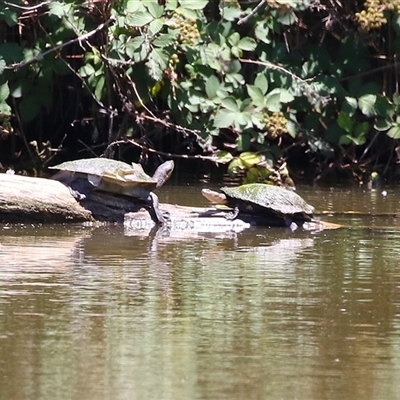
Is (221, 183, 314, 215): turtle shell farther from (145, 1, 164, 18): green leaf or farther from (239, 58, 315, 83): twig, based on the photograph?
(239, 58, 315, 83): twig

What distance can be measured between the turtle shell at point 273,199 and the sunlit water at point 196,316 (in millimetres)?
359

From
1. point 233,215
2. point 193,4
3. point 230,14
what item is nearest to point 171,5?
point 193,4

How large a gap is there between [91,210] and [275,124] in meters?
3.34

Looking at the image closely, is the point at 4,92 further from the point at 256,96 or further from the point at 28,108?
the point at 256,96

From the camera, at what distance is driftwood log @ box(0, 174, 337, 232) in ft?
25.5

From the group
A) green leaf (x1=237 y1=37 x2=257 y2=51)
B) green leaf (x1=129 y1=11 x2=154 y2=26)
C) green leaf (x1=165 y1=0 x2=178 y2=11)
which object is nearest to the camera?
green leaf (x1=129 y1=11 x2=154 y2=26)

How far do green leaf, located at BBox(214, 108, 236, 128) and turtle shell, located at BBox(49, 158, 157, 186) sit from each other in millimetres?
2842

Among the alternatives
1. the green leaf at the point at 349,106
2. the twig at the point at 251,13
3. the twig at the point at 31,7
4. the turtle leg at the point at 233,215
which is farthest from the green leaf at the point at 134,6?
the turtle leg at the point at 233,215

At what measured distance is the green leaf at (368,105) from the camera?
37.5 feet

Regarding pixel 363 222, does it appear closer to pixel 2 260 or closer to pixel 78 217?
pixel 78 217

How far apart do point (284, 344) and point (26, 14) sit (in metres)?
7.58

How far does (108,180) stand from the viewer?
795cm

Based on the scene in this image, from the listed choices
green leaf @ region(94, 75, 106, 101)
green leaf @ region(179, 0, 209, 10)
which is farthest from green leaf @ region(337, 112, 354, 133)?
green leaf @ region(94, 75, 106, 101)

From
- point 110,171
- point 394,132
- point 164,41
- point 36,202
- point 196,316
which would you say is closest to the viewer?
point 196,316
